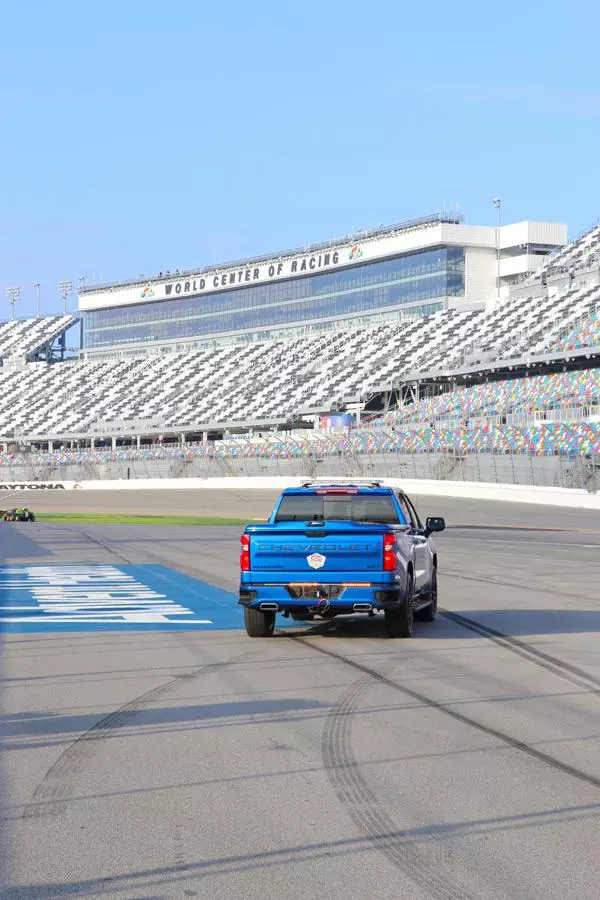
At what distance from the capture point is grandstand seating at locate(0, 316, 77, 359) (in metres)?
138

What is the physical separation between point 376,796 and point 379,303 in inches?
3920

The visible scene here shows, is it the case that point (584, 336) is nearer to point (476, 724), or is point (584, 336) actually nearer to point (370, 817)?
point (476, 724)

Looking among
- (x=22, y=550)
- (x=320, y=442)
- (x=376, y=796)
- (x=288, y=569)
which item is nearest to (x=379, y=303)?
(x=320, y=442)

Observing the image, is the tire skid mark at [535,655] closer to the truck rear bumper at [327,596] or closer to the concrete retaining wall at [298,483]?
the truck rear bumper at [327,596]

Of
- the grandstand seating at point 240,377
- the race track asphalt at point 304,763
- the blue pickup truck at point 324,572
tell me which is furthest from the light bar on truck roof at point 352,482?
the grandstand seating at point 240,377

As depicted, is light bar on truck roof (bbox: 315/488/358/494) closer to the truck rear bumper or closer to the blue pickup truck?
the blue pickup truck

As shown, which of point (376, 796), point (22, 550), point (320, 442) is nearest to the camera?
point (376, 796)

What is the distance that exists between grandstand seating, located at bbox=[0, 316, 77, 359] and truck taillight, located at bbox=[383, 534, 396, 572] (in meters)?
127

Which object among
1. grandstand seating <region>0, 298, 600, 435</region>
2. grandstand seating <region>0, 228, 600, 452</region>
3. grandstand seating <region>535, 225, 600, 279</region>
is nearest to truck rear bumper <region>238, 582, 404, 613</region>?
grandstand seating <region>0, 228, 600, 452</region>

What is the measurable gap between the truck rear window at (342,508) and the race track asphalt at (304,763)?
1.29m

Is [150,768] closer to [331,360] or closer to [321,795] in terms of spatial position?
[321,795]

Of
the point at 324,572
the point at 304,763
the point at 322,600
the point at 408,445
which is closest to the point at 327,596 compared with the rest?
the point at 322,600

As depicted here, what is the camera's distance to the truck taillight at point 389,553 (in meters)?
13.5

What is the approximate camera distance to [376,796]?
266 inches
